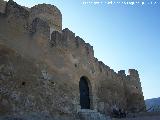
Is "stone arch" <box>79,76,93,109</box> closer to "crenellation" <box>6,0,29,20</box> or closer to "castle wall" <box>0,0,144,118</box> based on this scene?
"castle wall" <box>0,0,144,118</box>

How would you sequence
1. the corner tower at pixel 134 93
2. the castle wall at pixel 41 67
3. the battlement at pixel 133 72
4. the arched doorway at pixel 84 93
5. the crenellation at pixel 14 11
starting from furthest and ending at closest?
the battlement at pixel 133 72
the corner tower at pixel 134 93
the arched doorway at pixel 84 93
the crenellation at pixel 14 11
the castle wall at pixel 41 67

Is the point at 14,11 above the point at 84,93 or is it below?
above

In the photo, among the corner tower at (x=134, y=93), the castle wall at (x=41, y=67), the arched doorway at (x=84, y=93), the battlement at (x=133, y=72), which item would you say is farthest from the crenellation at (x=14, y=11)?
the battlement at (x=133, y=72)

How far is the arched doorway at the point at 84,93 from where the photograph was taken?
1278cm

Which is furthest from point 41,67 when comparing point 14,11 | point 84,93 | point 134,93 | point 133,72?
point 133,72

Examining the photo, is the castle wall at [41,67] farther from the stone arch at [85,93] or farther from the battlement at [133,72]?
the battlement at [133,72]

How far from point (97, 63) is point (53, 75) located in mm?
4750

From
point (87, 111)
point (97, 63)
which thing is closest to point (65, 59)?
point (87, 111)

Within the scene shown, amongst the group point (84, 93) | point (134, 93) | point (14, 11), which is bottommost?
point (84, 93)

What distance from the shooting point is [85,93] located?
519 inches

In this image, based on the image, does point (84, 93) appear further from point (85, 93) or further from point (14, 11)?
point (14, 11)

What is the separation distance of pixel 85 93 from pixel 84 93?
0.08 m

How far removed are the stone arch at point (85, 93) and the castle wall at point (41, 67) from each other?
105 millimetres

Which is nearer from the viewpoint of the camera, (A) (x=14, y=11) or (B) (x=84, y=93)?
(A) (x=14, y=11)
